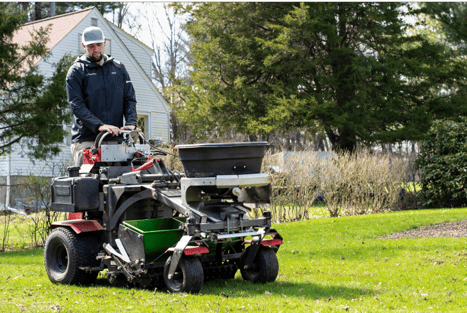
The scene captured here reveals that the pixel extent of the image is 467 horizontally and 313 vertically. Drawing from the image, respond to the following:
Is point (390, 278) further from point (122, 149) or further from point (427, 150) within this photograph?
point (427, 150)

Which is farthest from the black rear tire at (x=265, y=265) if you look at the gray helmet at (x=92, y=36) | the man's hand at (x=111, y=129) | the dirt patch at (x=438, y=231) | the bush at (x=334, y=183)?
the bush at (x=334, y=183)

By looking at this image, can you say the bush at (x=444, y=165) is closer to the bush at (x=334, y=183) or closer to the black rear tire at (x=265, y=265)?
the bush at (x=334, y=183)

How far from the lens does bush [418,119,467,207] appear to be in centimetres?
1644

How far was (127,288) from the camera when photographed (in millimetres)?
5980

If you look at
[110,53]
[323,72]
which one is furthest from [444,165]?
[110,53]

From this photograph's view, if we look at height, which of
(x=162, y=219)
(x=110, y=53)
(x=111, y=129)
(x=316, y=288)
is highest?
(x=110, y=53)

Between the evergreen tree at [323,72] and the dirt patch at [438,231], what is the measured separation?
11600mm

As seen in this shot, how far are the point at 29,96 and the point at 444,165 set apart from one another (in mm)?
12458

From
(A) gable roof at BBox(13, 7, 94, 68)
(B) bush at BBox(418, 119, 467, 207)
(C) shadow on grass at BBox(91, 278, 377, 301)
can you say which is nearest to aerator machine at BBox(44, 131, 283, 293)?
(C) shadow on grass at BBox(91, 278, 377, 301)

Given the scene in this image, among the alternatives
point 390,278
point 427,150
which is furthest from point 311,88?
point 390,278

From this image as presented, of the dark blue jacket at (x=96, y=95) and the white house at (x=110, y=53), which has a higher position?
the white house at (x=110, y=53)

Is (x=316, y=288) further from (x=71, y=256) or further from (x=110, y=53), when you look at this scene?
(x=110, y=53)

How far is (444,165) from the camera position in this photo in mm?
17031

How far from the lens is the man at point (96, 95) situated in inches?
245
